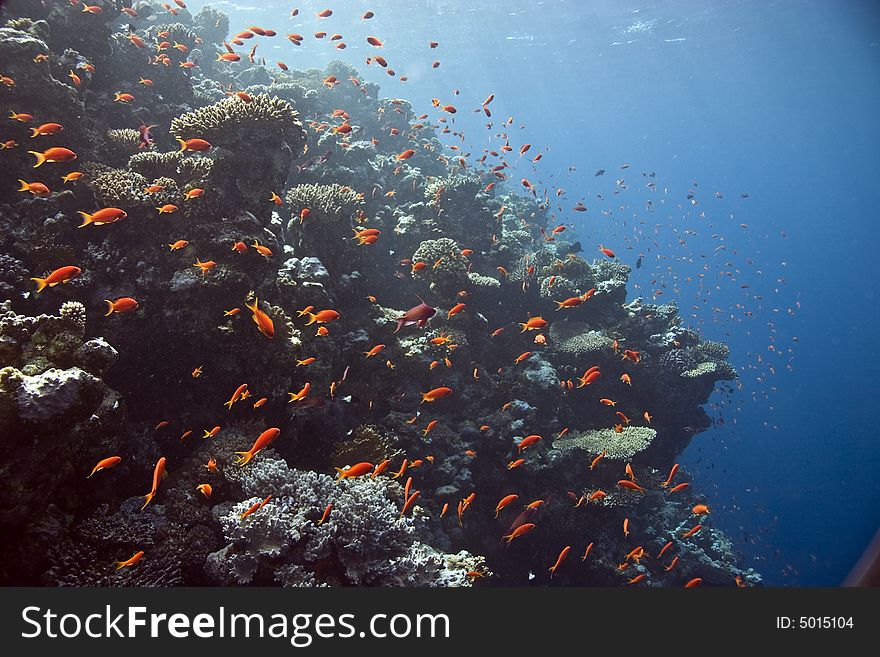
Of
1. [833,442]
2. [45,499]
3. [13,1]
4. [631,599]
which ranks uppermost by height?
[13,1]

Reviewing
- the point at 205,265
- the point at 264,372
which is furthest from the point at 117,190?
the point at 264,372

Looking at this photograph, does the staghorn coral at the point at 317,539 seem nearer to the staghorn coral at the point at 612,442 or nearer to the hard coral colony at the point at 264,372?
the hard coral colony at the point at 264,372

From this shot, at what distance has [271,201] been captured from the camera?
7.00 metres

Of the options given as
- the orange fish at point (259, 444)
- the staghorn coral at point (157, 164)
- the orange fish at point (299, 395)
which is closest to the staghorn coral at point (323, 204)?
the staghorn coral at point (157, 164)

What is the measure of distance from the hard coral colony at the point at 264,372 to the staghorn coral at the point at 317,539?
0.09ft

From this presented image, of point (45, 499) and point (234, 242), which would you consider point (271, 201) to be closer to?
point (234, 242)

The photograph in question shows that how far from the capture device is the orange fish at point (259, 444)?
465cm

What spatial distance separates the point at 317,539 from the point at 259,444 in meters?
1.25

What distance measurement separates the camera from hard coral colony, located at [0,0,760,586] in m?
4.39

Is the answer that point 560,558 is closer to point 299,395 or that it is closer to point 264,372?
point 299,395

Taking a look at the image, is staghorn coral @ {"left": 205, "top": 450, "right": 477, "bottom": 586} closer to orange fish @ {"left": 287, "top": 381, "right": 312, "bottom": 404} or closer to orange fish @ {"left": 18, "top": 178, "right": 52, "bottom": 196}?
orange fish @ {"left": 287, "top": 381, "right": 312, "bottom": 404}

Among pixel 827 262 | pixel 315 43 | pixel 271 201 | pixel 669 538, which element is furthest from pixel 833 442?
pixel 827 262

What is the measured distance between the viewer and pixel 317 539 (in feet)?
15.2

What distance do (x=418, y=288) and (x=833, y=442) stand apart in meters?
90.2
